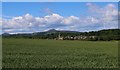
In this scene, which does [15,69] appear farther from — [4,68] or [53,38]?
[53,38]

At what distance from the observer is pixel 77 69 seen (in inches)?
709

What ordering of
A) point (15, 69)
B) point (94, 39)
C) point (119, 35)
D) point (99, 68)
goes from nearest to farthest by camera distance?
point (15, 69)
point (99, 68)
point (119, 35)
point (94, 39)

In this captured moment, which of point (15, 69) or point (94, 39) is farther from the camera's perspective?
point (94, 39)

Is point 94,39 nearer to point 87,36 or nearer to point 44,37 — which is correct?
point 87,36

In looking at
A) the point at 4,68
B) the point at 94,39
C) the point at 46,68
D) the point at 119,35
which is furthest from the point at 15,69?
the point at 94,39

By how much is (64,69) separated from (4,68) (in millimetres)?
3800

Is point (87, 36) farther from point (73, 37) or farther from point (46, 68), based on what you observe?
point (46, 68)

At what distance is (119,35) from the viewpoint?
121312mm

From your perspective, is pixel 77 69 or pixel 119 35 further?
pixel 119 35

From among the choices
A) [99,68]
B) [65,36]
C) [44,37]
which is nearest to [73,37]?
[65,36]

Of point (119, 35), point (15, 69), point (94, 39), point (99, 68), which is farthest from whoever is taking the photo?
point (94, 39)

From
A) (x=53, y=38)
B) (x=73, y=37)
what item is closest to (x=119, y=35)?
(x=73, y=37)

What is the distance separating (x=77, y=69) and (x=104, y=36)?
117 meters

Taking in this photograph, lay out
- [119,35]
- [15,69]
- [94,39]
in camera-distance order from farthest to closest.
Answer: [94,39] < [119,35] < [15,69]
